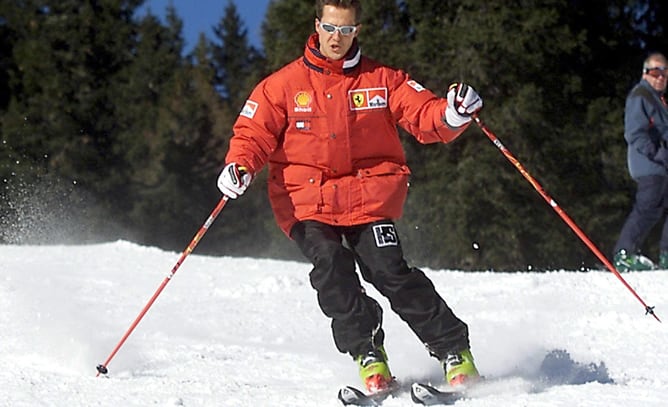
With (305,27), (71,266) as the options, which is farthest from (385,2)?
(71,266)

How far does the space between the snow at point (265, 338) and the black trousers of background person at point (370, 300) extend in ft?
0.78

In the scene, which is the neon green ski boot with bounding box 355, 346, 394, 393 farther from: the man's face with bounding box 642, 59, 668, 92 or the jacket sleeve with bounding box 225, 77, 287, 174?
the man's face with bounding box 642, 59, 668, 92

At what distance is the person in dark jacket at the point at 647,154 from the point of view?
26.5 feet

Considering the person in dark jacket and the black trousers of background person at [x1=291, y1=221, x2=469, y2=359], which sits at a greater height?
the person in dark jacket

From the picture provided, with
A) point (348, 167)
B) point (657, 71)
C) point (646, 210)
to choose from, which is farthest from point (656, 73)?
point (348, 167)

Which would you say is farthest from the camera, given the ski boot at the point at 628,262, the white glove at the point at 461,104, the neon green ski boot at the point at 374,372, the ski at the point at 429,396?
the ski boot at the point at 628,262

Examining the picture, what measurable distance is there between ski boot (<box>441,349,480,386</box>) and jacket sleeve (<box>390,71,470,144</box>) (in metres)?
0.88

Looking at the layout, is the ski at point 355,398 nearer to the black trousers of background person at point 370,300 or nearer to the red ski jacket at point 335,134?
the black trousers of background person at point 370,300

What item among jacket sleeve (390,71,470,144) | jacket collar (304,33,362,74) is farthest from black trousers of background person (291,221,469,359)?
jacket collar (304,33,362,74)

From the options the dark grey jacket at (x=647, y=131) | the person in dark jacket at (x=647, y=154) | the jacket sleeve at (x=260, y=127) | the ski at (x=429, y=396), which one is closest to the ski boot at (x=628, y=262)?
the person in dark jacket at (x=647, y=154)

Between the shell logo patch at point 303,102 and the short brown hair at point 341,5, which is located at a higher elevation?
the short brown hair at point 341,5

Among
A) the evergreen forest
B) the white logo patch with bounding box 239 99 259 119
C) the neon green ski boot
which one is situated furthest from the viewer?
the evergreen forest

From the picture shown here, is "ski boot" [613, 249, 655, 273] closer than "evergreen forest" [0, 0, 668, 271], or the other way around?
"ski boot" [613, 249, 655, 273]

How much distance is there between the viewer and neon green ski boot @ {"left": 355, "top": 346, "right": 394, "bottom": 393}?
3.85 metres
